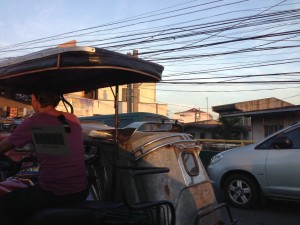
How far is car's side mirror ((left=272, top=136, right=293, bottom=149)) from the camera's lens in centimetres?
747

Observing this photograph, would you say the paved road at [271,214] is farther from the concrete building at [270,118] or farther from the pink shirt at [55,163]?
the concrete building at [270,118]

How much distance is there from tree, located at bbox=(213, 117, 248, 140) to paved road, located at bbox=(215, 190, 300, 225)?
2034 centimetres

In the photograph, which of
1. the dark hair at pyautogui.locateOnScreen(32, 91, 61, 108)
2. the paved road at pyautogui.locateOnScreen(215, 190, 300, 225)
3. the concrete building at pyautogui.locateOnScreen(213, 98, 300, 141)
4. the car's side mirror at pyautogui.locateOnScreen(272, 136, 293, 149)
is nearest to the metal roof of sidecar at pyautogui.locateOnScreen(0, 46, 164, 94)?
the dark hair at pyautogui.locateOnScreen(32, 91, 61, 108)

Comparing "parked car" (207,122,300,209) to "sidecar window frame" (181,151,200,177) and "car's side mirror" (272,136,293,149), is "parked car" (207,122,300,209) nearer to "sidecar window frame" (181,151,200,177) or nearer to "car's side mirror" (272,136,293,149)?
"car's side mirror" (272,136,293,149)

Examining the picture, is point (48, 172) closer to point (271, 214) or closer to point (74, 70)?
point (74, 70)

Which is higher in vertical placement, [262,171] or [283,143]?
[283,143]

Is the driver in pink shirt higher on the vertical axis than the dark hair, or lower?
lower

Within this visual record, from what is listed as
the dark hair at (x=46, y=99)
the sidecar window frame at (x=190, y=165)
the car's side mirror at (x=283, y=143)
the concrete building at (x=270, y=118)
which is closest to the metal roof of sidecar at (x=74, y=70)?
the dark hair at (x=46, y=99)

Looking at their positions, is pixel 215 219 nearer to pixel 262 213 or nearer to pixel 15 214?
pixel 15 214

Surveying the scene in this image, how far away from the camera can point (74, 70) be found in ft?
11.6

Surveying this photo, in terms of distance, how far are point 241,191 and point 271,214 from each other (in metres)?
0.74

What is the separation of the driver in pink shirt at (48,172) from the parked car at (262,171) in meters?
5.09

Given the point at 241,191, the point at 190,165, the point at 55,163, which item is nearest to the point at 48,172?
the point at 55,163

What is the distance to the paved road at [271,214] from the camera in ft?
22.7
